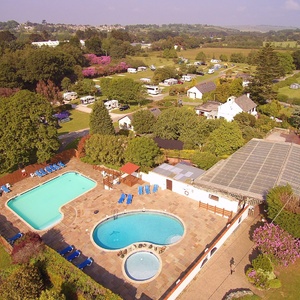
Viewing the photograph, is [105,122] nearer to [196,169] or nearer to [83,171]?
[83,171]

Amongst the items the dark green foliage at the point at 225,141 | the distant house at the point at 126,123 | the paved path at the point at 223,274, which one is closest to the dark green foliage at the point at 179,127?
the dark green foliage at the point at 225,141

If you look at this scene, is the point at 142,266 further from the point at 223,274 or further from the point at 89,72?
the point at 89,72

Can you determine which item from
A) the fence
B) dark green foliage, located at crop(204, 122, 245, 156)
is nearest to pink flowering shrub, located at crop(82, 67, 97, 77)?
the fence

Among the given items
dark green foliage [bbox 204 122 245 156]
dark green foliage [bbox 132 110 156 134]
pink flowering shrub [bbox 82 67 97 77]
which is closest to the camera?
dark green foliage [bbox 204 122 245 156]

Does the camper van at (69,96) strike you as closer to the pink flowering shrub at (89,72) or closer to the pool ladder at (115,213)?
the pink flowering shrub at (89,72)

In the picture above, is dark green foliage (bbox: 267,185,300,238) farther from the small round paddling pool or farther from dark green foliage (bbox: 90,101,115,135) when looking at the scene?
dark green foliage (bbox: 90,101,115,135)

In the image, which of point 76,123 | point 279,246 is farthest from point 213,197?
point 76,123
